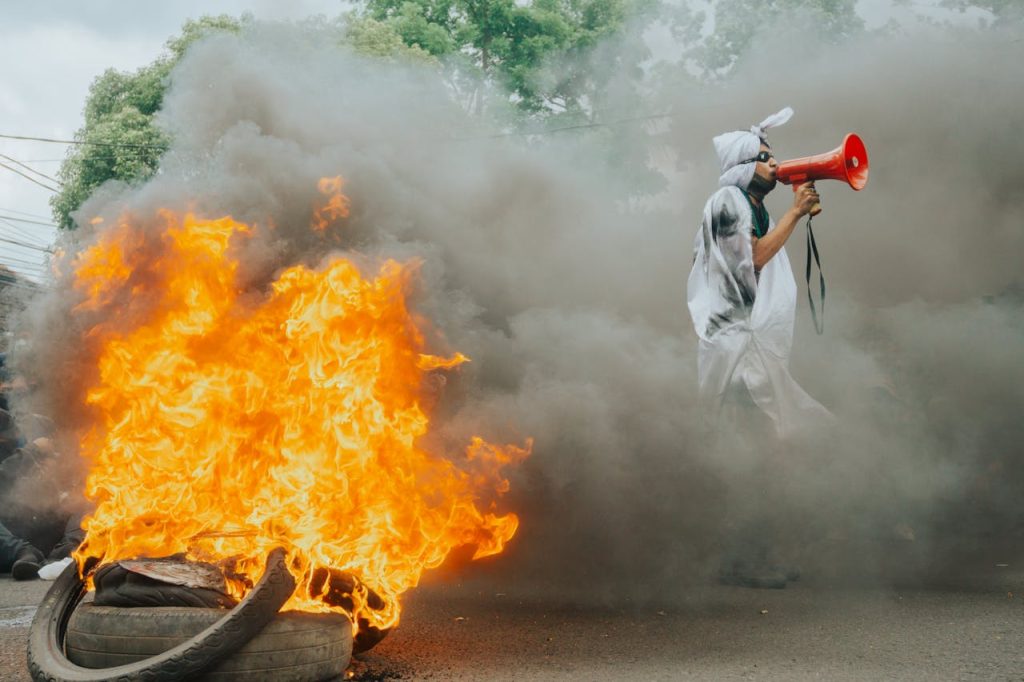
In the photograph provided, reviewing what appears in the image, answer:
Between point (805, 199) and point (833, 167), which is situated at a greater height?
point (833, 167)

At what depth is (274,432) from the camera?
5000mm

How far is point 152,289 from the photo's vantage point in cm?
600

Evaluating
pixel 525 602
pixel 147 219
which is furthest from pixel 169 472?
pixel 525 602

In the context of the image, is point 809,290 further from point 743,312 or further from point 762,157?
point 762,157

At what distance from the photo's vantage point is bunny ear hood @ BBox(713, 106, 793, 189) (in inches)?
281

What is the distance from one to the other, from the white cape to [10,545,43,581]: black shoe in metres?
6.20

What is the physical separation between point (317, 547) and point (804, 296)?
4.85m

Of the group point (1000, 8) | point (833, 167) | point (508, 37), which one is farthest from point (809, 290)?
point (508, 37)

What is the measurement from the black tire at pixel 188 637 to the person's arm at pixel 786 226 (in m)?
4.61

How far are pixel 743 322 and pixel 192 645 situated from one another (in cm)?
484

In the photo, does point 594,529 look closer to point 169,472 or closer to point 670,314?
point 670,314

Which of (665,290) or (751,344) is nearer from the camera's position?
(751,344)

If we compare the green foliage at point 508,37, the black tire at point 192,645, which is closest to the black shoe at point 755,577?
the black tire at point 192,645

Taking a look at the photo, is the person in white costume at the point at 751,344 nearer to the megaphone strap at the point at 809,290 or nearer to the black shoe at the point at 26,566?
the megaphone strap at the point at 809,290
